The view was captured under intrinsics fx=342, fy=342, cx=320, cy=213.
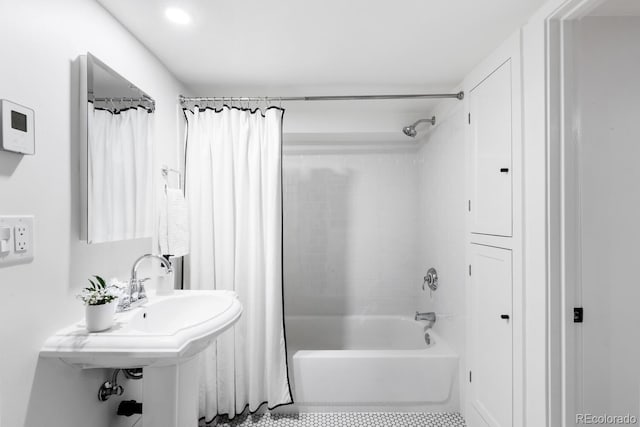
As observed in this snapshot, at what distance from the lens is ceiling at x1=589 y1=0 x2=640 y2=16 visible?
144 cm

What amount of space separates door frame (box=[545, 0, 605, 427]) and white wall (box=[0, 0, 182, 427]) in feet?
6.56

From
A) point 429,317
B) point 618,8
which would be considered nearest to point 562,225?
point 618,8

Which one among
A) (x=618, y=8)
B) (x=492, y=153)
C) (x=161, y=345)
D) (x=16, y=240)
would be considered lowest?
(x=161, y=345)

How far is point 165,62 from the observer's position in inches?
84.7

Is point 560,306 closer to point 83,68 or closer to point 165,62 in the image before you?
point 83,68

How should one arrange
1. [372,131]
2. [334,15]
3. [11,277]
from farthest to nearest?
1. [372,131]
2. [334,15]
3. [11,277]

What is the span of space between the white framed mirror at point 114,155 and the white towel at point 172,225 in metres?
0.07

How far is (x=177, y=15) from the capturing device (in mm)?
1650

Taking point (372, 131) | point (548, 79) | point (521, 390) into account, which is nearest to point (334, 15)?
point (548, 79)

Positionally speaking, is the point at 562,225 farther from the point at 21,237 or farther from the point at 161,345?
the point at 21,237

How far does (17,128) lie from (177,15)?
92cm

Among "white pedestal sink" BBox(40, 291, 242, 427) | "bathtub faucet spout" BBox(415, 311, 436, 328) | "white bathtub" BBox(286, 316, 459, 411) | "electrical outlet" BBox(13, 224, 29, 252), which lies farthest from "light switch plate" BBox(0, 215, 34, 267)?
"bathtub faucet spout" BBox(415, 311, 436, 328)

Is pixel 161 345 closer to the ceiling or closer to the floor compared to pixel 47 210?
closer to the floor

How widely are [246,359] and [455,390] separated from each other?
1457 millimetres
